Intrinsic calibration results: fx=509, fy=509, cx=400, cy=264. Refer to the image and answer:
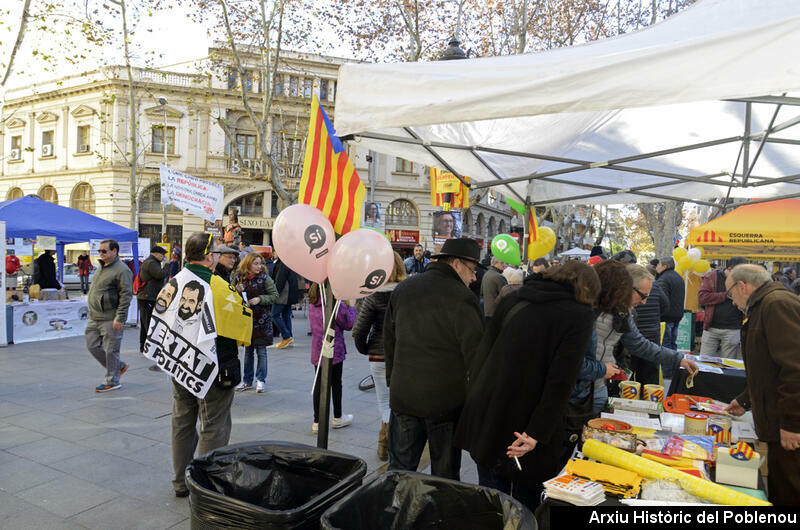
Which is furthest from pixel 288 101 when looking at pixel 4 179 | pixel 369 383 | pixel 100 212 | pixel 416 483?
pixel 416 483

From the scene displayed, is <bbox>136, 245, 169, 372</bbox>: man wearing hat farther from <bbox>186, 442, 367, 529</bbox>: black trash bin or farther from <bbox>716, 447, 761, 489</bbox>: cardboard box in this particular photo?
<bbox>716, 447, 761, 489</bbox>: cardboard box

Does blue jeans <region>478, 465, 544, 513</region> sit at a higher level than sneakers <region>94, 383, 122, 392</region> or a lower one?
higher

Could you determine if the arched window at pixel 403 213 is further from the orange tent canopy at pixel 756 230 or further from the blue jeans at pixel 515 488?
the blue jeans at pixel 515 488

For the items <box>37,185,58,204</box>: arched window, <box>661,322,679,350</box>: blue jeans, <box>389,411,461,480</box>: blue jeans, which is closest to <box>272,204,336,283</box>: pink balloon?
<box>389,411,461,480</box>: blue jeans

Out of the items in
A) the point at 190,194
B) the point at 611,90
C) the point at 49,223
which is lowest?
the point at 49,223

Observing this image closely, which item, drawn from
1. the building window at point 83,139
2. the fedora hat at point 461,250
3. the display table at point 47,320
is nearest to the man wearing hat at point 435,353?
the fedora hat at point 461,250

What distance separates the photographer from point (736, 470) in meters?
2.38

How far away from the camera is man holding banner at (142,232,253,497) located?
352cm

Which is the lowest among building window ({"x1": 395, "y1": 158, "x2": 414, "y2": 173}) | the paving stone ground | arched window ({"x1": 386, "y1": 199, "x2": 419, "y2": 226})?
the paving stone ground

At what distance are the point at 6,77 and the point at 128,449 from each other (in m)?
7.66

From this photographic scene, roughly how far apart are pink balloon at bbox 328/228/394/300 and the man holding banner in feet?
3.27

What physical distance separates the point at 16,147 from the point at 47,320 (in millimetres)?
33015

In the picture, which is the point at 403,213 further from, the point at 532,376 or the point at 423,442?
the point at 532,376

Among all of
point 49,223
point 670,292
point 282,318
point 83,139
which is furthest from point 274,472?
point 83,139
